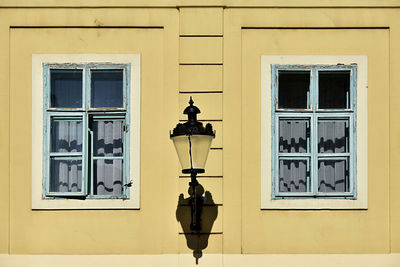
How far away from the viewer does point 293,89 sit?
735 centimetres

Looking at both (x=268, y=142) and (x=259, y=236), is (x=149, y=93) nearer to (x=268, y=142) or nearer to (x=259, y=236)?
(x=268, y=142)

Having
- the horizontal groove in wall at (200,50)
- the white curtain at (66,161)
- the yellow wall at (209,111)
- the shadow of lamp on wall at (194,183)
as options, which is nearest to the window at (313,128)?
the yellow wall at (209,111)

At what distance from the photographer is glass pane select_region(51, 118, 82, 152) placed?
7.33 m

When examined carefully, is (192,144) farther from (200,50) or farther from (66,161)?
(66,161)

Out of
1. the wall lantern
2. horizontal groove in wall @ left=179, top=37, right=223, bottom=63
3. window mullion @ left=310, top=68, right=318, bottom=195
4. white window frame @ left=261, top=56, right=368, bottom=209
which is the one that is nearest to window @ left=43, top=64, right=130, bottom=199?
horizontal groove in wall @ left=179, top=37, right=223, bottom=63

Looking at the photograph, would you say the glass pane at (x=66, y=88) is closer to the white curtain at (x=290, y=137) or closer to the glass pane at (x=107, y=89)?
the glass pane at (x=107, y=89)

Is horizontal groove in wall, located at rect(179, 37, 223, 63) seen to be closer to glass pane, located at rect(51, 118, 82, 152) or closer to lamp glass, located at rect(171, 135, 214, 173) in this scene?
lamp glass, located at rect(171, 135, 214, 173)

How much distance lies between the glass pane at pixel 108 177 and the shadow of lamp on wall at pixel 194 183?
66cm

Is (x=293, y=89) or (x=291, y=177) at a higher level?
(x=293, y=89)

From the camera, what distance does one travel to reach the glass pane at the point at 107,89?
735 cm

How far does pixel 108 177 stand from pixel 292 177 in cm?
185

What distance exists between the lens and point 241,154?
23.6 ft

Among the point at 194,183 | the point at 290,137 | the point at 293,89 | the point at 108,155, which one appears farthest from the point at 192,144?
the point at 293,89

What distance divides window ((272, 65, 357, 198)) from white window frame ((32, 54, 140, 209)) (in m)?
1.38
